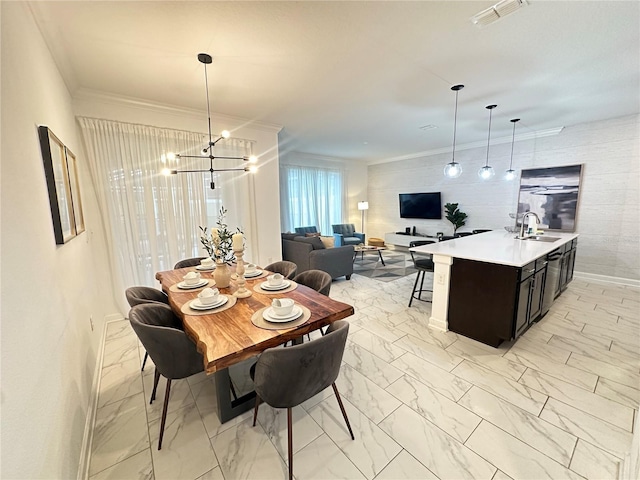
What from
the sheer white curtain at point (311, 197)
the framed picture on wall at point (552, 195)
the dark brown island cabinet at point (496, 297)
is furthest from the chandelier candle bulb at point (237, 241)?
the framed picture on wall at point (552, 195)

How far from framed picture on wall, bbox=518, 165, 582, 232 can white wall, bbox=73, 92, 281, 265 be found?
4511mm

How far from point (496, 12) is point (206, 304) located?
2882mm

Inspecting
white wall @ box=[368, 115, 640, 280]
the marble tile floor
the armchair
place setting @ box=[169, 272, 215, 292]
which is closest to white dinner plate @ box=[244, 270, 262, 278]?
place setting @ box=[169, 272, 215, 292]

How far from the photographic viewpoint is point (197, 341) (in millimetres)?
1428

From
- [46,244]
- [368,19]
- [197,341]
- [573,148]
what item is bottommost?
[197,341]

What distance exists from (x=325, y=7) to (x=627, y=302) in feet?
17.3

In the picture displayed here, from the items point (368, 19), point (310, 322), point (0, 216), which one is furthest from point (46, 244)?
point (368, 19)

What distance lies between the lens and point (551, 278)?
3.16 m

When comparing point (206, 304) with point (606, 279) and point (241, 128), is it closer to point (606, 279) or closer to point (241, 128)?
point (241, 128)

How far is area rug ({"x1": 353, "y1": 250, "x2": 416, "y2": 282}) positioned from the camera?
5.15 m

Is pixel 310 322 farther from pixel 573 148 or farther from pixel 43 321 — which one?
pixel 573 148

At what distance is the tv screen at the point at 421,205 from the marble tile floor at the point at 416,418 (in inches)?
172

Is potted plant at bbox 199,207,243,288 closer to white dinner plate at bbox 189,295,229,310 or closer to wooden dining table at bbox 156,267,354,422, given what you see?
wooden dining table at bbox 156,267,354,422

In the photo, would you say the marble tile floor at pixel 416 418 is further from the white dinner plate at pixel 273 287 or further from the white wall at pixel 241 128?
the white wall at pixel 241 128
